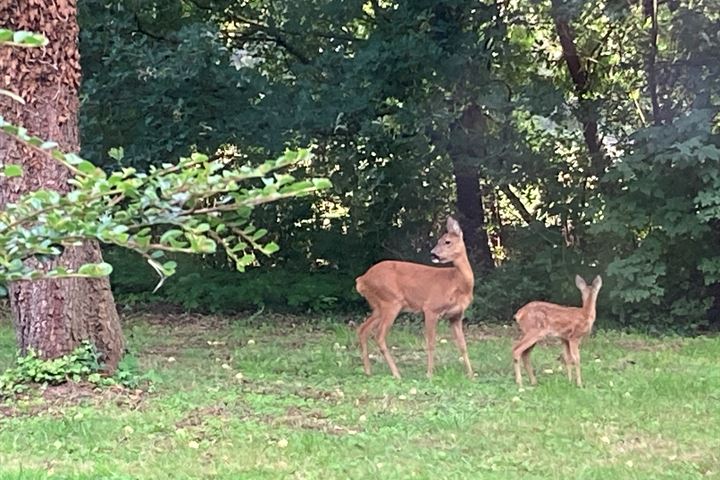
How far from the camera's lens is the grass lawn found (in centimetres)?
496

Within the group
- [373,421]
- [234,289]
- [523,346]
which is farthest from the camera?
[234,289]

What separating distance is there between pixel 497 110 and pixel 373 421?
5761 mm

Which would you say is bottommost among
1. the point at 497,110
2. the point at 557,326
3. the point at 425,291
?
the point at 557,326

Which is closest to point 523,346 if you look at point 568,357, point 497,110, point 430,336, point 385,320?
point 568,357

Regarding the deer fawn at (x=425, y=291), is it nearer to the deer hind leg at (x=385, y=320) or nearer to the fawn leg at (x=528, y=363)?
the deer hind leg at (x=385, y=320)

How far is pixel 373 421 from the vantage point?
596cm

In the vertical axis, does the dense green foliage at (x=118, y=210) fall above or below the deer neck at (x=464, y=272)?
above

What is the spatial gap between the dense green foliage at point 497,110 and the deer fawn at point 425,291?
3037 millimetres

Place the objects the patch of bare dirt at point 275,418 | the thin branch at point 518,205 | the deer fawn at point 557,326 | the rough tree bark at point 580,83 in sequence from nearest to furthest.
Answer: the patch of bare dirt at point 275,418 → the deer fawn at point 557,326 → the rough tree bark at point 580,83 → the thin branch at point 518,205

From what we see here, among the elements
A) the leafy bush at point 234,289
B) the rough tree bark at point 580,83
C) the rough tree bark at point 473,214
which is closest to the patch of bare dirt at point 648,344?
the rough tree bark at point 580,83

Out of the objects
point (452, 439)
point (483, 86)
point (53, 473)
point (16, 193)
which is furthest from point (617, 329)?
point (53, 473)

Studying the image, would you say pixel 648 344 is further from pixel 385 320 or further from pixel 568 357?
pixel 385 320

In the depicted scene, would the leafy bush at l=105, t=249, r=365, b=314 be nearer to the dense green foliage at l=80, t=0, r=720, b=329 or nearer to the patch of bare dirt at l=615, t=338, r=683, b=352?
the dense green foliage at l=80, t=0, r=720, b=329

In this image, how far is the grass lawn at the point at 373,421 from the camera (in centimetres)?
496
